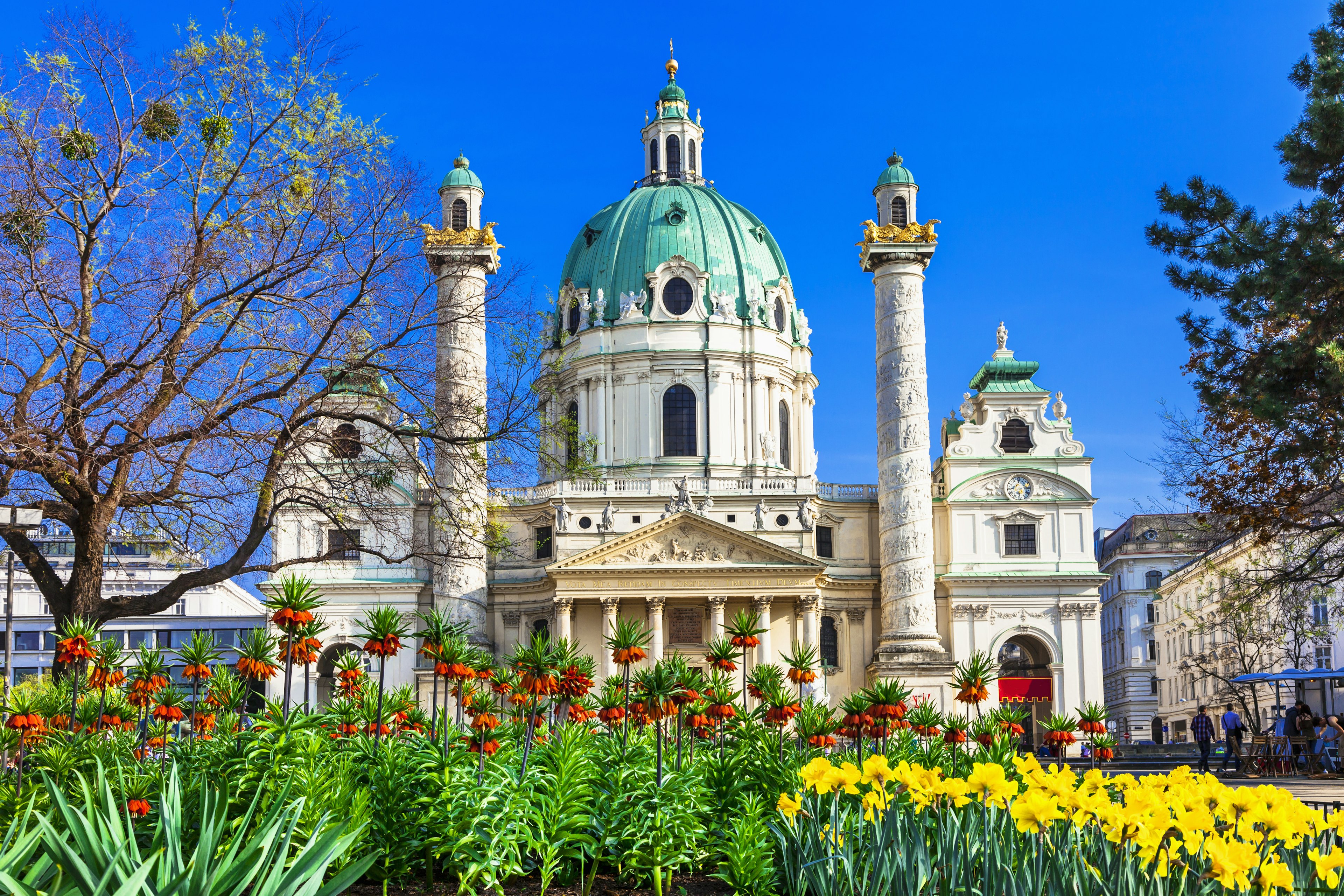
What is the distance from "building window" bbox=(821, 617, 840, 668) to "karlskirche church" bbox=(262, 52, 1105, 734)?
0.12 m


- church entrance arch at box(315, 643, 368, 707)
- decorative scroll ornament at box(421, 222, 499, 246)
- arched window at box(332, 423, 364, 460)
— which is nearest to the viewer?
arched window at box(332, 423, 364, 460)

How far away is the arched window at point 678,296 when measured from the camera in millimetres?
65875

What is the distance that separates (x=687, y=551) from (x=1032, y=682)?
55.0 ft

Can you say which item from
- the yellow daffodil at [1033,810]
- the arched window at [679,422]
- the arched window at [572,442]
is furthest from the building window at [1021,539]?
the yellow daffodil at [1033,810]

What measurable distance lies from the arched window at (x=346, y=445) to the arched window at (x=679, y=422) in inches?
1738

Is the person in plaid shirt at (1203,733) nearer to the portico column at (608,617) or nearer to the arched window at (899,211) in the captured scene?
the portico column at (608,617)

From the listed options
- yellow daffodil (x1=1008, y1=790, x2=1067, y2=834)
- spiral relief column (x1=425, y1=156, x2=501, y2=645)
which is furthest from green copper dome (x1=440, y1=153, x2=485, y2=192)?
yellow daffodil (x1=1008, y1=790, x2=1067, y2=834)

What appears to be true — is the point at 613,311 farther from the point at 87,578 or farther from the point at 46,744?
the point at 46,744

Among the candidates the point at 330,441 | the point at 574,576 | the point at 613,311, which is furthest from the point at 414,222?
the point at 613,311

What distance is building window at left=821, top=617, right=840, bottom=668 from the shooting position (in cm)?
5772

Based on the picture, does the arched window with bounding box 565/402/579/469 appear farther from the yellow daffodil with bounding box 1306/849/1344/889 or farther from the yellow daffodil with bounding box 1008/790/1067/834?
the yellow daffodil with bounding box 1306/849/1344/889

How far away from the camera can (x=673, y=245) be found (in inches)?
2645

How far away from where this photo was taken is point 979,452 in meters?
59.5

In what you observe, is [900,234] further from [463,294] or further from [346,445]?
[346,445]
